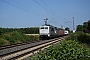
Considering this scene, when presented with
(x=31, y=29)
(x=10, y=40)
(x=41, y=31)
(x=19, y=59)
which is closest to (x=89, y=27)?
(x=31, y=29)

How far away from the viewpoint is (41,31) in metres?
40.3

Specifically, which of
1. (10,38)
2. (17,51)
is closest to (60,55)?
(17,51)

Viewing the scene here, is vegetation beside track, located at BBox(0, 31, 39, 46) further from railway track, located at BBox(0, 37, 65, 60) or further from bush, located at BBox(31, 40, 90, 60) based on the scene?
bush, located at BBox(31, 40, 90, 60)

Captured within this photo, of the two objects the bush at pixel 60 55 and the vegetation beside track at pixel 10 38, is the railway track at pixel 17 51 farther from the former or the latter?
the vegetation beside track at pixel 10 38

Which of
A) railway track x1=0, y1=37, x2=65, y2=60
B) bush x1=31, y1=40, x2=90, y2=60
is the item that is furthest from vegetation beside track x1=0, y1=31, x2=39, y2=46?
bush x1=31, y1=40, x2=90, y2=60

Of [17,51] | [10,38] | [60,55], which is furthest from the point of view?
[10,38]

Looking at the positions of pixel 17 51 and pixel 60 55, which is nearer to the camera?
pixel 60 55

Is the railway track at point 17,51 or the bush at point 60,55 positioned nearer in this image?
the bush at point 60,55

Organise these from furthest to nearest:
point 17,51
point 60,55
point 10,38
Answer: point 10,38
point 17,51
point 60,55

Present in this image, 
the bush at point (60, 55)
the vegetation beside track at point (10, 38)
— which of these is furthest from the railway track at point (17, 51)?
the vegetation beside track at point (10, 38)

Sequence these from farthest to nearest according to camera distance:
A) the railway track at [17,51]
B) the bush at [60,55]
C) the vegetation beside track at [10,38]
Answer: the vegetation beside track at [10,38]
the railway track at [17,51]
the bush at [60,55]

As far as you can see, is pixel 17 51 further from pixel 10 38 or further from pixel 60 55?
pixel 10 38

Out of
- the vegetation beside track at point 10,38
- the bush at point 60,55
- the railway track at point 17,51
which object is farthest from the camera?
the vegetation beside track at point 10,38

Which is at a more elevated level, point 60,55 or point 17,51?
point 60,55
